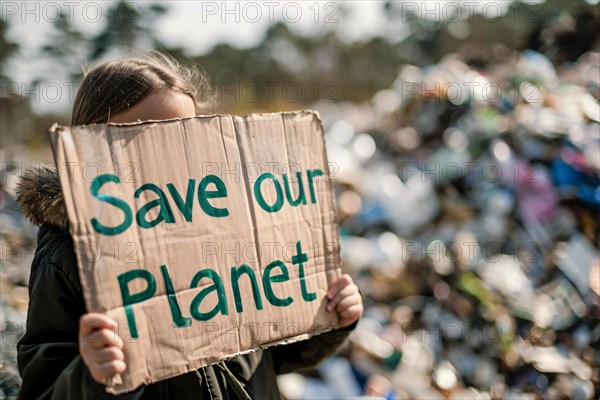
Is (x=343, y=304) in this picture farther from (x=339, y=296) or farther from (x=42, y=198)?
(x=42, y=198)

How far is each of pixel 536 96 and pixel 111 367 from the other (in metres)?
3.28

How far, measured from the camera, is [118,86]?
1.22 meters

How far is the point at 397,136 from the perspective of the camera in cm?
402

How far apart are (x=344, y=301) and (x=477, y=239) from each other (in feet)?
6.63

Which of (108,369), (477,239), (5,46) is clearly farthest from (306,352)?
(5,46)

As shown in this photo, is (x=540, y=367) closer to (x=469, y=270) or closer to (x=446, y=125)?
(x=469, y=270)

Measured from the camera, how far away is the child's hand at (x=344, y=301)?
1.34 meters

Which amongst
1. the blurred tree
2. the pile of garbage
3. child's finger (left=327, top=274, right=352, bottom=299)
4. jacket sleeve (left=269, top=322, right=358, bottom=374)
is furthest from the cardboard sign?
the blurred tree

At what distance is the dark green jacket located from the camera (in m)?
1.04

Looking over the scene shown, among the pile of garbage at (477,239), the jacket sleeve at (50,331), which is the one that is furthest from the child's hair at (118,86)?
the pile of garbage at (477,239)

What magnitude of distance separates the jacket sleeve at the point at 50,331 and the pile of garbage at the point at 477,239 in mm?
1451

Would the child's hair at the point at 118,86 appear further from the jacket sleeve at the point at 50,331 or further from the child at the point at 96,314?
the jacket sleeve at the point at 50,331

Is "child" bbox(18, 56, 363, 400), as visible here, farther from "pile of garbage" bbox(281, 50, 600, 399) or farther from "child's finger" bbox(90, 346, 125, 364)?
"pile of garbage" bbox(281, 50, 600, 399)

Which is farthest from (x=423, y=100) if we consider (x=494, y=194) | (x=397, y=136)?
(x=494, y=194)
